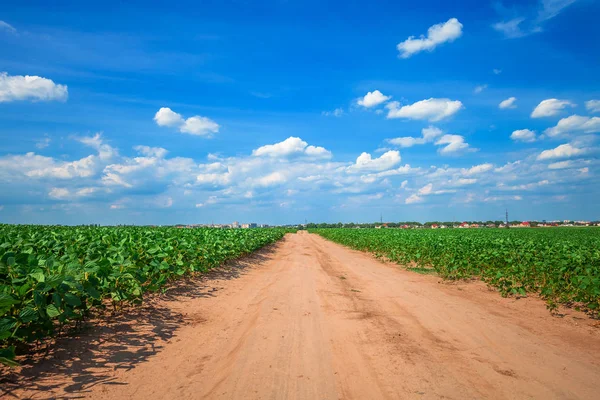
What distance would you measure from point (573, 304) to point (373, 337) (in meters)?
6.99

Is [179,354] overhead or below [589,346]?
overhead

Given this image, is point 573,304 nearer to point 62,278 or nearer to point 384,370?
point 384,370

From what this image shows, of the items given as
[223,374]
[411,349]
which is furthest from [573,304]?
[223,374]

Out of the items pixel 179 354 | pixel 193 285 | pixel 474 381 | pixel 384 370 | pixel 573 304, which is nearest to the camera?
pixel 474 381

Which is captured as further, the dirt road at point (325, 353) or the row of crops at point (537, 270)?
the row of crops at point (537, 270)

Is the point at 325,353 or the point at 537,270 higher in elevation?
the point at 537,270

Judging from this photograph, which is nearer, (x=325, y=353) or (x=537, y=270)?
(x=325, y=353)

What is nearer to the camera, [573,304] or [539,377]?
[539,377]

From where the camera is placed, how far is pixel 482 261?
1395 centimetres

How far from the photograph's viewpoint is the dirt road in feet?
14.2

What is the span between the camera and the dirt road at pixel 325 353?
433 cm

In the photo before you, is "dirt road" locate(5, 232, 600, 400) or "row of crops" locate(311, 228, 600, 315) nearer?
"dirt road" locate(5, 232, 600, 400)

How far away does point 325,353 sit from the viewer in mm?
5602

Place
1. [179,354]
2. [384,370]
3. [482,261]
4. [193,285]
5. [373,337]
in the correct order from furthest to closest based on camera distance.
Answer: [482,261] → [193,285] → [373,337] → [179,354] → [384,370]
